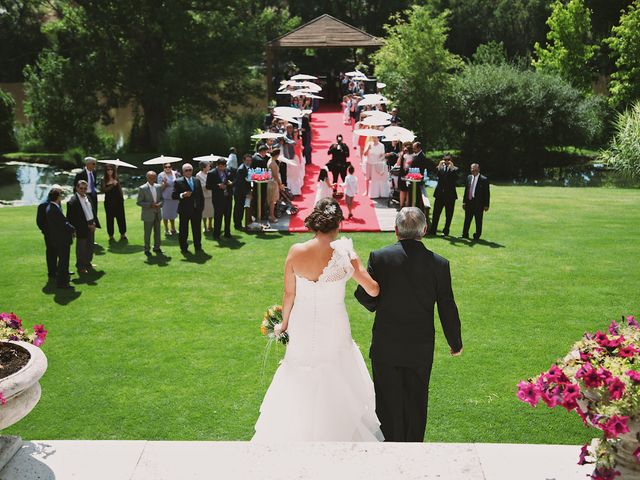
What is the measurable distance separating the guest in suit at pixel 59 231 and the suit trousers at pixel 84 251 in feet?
2.55

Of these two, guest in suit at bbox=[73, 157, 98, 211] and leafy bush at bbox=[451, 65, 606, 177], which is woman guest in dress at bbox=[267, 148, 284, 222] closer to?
guest in suit at bbox=[73, 157, 98, 211]

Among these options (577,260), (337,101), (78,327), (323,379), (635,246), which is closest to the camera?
(323,379)

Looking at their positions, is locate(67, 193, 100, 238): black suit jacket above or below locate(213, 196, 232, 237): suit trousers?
above

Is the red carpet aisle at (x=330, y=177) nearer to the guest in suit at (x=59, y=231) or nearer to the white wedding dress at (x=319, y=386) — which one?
the guest in suit at (x=59, y=231)

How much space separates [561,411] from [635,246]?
28.1ft

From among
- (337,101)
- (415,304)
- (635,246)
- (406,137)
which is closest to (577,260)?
(635,246)

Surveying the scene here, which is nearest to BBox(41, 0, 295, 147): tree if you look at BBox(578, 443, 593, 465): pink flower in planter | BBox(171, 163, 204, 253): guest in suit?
BBox(171, 163, 204, 253): guest in suit

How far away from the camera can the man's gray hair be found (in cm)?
597

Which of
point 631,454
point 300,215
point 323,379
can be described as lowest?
point 300,215

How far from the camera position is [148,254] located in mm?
14805

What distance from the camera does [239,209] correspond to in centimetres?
1742

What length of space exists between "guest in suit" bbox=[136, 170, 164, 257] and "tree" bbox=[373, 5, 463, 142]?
75.0 ft

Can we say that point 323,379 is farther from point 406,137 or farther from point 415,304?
point 406,137

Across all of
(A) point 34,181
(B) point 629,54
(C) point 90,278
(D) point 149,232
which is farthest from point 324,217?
(B) point 629,54
